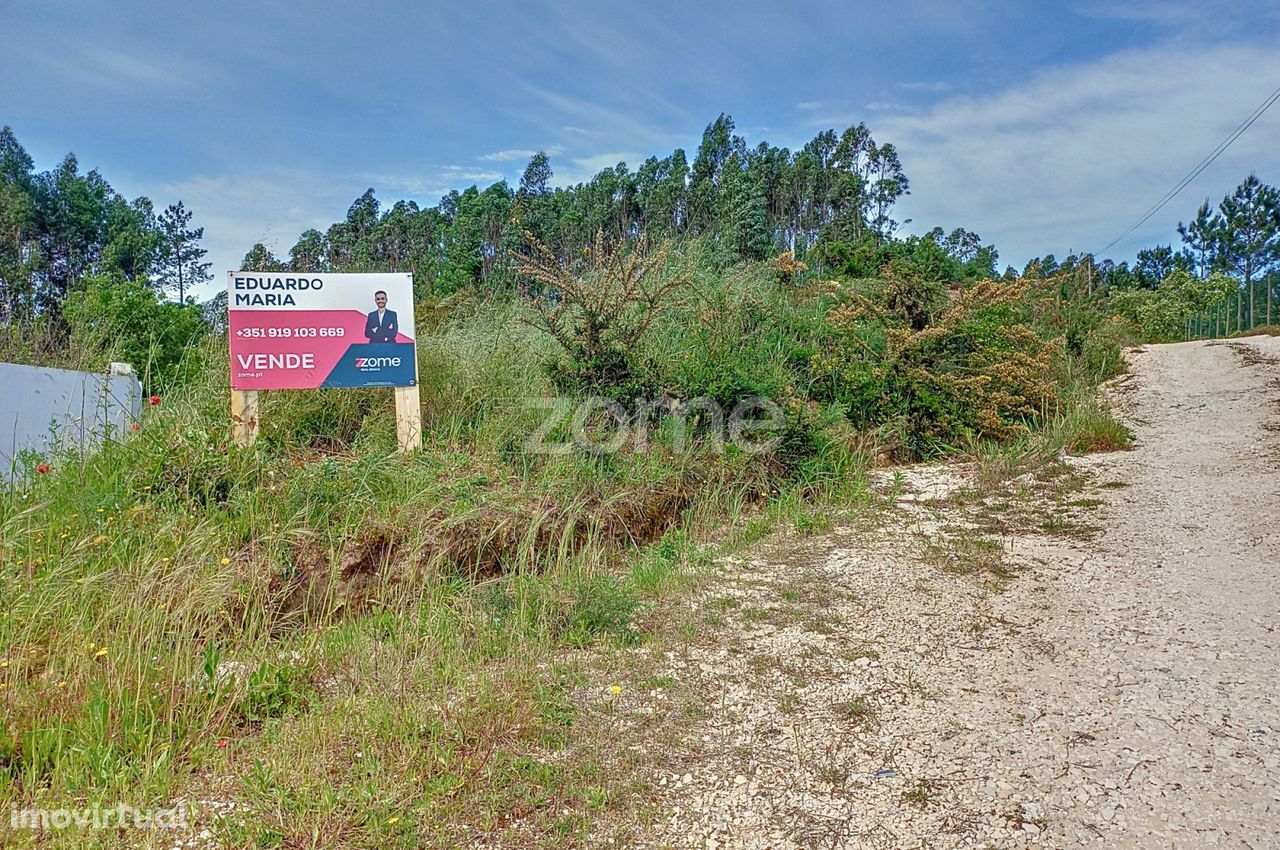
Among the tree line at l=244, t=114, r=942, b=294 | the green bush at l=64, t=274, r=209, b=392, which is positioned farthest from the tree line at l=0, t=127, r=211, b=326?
the green bush at l=64, t=274, r=209, b=392

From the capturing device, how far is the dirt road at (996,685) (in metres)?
2.19

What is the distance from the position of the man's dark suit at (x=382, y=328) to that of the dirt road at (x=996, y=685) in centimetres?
336

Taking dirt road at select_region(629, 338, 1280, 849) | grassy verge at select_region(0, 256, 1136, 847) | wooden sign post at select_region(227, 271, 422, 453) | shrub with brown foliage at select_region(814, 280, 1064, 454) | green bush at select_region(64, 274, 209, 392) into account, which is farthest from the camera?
shrub with brown foliage at select_region(814, 280, 1064, 454)

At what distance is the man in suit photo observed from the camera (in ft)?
18.7

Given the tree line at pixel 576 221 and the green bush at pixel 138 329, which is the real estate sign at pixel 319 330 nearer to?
the green bush at pixel 138 329

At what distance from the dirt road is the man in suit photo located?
3365mm

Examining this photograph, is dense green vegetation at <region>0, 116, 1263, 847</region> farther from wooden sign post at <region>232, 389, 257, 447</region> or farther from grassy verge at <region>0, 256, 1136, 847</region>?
wooden sign post at <region>232, 389, 257, 447</region>

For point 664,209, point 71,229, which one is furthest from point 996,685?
point 71,229

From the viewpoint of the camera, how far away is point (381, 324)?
5742 mm

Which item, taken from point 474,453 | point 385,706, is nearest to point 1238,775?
point 385,706

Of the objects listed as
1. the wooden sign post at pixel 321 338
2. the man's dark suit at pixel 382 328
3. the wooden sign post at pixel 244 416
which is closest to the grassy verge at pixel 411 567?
the wooden sign post at pixel 244 416

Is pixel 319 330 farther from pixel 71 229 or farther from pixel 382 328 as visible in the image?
pixel 71 229

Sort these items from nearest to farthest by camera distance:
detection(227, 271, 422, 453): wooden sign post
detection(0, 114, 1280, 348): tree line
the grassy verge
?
1. the grassy verge
2. detection(227, 271, 422, 453): wooden sign post
3. detection(0, 114, 1280, 348): tree line

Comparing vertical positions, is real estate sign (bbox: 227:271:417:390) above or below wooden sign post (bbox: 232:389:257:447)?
above
